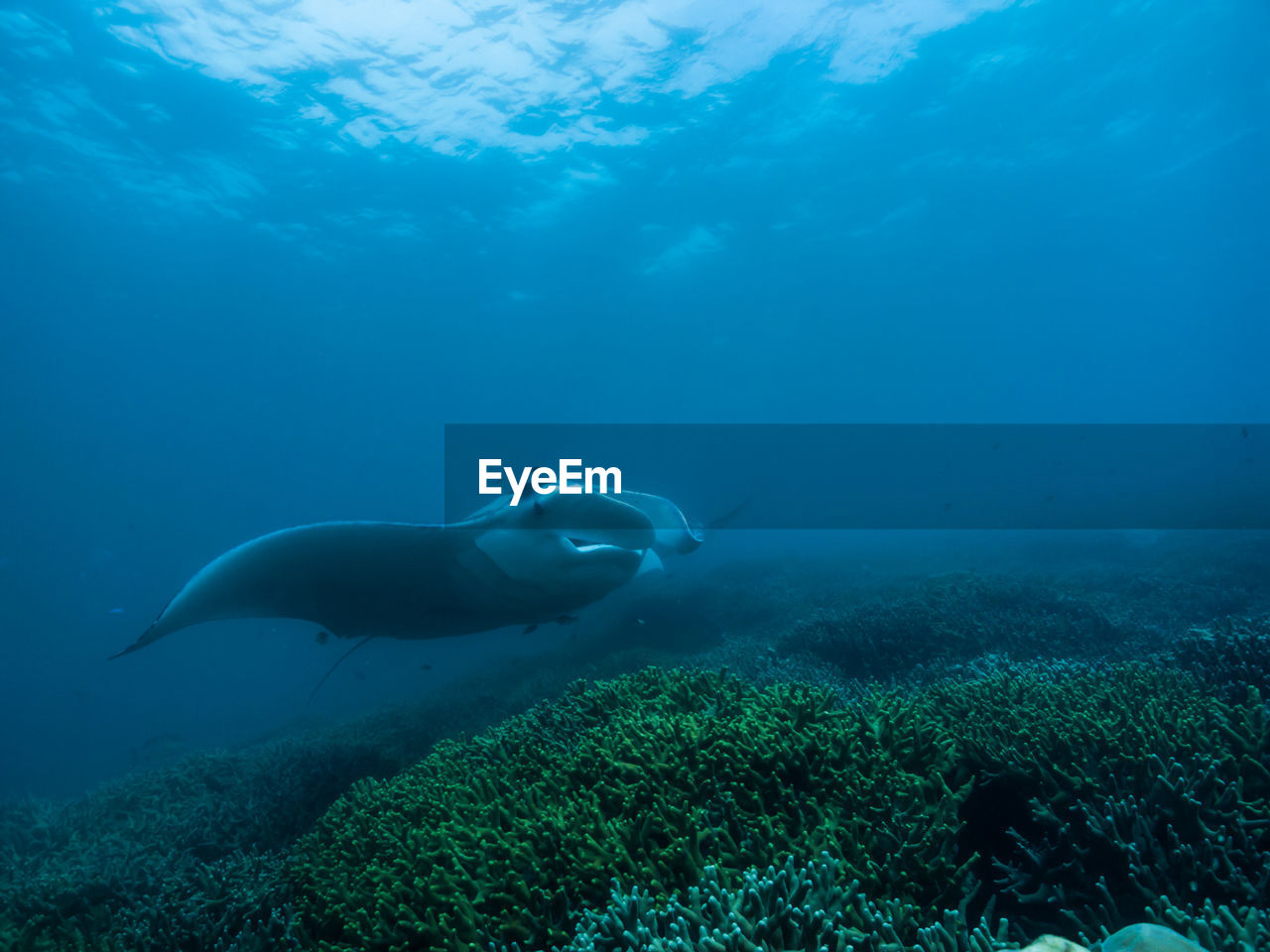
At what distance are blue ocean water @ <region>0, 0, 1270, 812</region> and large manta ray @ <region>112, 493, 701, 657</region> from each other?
1227cm

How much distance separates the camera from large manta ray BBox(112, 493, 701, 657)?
460 cm

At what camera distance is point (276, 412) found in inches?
2886

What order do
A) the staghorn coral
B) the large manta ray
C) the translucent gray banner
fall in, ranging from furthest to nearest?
the translucent gray banner → the staghorn coral → the large manta ray

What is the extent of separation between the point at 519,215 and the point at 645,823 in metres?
35.9

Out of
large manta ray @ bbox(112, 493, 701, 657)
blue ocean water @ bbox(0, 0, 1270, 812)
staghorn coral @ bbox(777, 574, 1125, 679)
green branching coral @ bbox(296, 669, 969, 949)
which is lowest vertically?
staghorn coral @ bbox(777, 574, 1125, 679)

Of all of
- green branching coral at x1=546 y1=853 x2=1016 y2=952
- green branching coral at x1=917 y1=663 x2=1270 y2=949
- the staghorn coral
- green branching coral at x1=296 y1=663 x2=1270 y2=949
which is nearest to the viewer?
green branching coral at x1=546 y1=853 x2=1016 y2=952

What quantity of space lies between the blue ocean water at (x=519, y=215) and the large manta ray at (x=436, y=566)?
1227 cm

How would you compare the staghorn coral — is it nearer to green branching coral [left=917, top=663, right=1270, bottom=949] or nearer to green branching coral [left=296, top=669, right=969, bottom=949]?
green branching coral [left=917, top=663, right=1270, bottom=949]

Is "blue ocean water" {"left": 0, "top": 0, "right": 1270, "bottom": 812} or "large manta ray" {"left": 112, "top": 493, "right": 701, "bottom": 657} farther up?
"blue ocean water" {"left": 0, "top": 0, "right": 1270, "bottom": 812}

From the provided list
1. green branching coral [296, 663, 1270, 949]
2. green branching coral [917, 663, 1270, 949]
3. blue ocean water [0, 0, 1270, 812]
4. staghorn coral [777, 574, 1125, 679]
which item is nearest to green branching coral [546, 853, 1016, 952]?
green branching coral [296, 663, 1270, 949]

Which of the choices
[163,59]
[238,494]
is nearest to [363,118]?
[163,59]

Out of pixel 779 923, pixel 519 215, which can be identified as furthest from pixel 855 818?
pixel 519 215

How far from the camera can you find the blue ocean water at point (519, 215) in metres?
22.1

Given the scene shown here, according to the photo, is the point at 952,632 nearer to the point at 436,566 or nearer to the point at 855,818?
the point at 855,818
